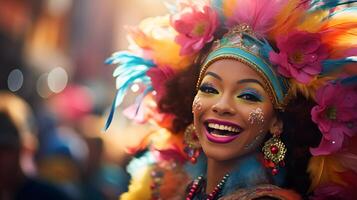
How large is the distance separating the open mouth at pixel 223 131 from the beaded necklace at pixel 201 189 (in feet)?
0.57

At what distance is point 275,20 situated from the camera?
9.72ft

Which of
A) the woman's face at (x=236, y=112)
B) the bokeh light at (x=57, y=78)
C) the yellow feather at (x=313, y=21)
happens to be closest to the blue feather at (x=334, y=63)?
the yellow feather at (x=313, y=21)

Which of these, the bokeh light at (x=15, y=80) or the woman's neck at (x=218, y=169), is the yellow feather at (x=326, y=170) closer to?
the woman's neck at (x=218, y=169)

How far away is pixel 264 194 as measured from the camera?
9.20 feet

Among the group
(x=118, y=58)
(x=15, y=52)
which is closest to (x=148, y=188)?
(x=118, y=58)

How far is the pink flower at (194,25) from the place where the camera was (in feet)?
10.1

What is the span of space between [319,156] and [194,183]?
559mm

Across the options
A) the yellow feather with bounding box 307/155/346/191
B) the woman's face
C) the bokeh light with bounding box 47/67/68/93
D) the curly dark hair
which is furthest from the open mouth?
the bokeh light with bounding box 47/67/68/93

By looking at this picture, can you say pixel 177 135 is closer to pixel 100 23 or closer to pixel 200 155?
pixel 200 155

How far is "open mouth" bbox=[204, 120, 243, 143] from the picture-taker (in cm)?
289

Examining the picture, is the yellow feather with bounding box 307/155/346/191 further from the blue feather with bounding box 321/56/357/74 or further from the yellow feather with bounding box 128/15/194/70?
the yellow feather with bounding box 128/15/194/70

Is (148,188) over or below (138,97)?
below

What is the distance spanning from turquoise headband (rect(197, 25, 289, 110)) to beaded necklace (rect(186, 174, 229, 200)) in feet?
1.31

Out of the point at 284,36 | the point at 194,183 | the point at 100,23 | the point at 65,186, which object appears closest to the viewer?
the point at 284,36
